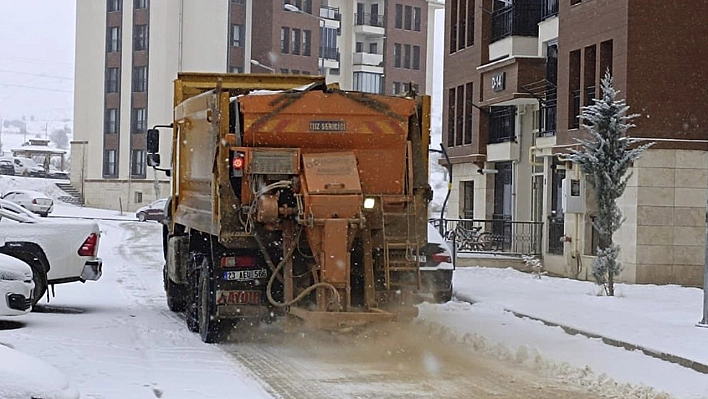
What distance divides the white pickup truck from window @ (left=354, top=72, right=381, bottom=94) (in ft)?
244

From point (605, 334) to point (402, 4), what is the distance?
79716mm

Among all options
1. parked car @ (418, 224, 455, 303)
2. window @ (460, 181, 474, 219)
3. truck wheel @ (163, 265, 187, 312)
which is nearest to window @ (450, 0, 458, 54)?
window @ (460, 181, 474, 219)

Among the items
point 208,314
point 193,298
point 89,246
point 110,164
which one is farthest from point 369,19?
point 208,314

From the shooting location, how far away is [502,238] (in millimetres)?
32094

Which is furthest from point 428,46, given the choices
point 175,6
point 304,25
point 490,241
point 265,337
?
point 265,337

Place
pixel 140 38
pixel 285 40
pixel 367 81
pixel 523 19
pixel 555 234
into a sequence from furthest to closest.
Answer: pixel 367 81, pixel 285 40, pixel 140 38, pixel 523 19, pixel 555 234

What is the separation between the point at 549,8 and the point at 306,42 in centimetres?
5418

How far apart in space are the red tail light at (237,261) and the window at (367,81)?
255 ft

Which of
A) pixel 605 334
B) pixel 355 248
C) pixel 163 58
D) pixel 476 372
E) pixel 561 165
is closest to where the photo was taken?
pixel 476 372

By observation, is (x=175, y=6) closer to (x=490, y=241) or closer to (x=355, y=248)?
(x=490, y=241)

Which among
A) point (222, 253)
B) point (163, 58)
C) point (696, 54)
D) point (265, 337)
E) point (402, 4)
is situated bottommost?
point (265, 337)

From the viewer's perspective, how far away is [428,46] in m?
96.2

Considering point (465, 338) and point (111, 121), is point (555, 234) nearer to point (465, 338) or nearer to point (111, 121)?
point (465, 338)

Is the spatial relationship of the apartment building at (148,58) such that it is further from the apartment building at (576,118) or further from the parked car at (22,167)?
the apartment building at (576,118)
